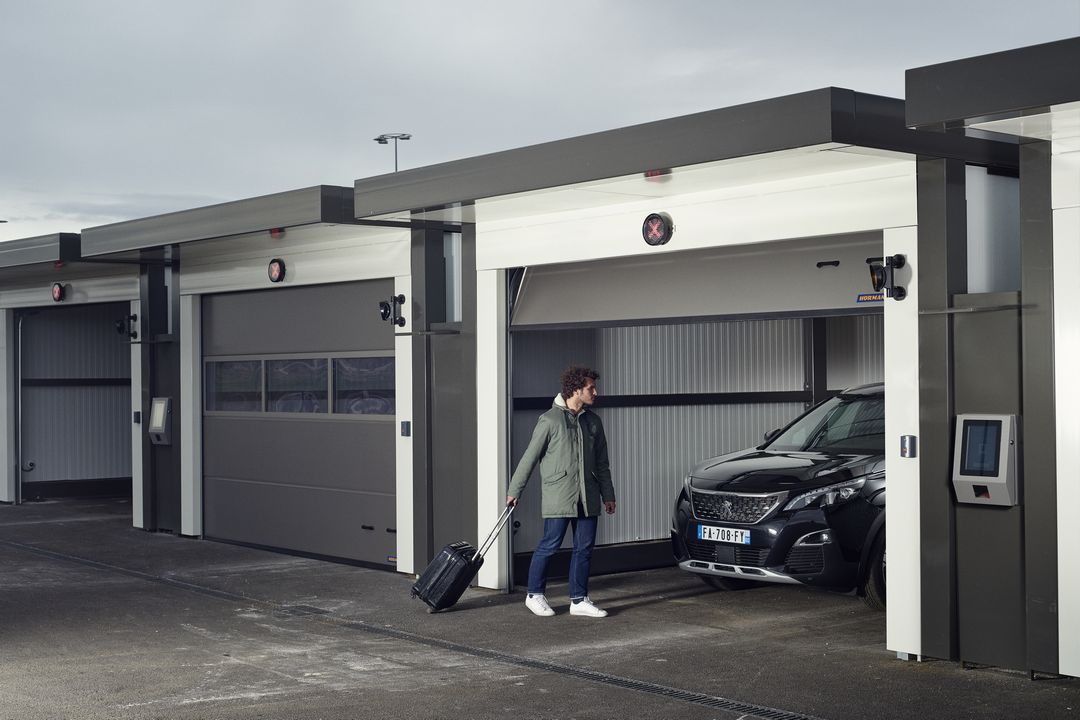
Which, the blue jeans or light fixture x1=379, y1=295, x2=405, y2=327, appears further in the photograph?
light fixture x1=379, y1=295, x2=405, y2=327

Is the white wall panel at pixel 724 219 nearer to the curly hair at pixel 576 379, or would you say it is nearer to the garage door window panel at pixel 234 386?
the curly hair at pixel 576 379

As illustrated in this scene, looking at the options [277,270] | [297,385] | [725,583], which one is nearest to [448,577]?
[725,583]

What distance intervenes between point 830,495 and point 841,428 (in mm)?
1146

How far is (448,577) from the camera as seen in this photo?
985 centimetres

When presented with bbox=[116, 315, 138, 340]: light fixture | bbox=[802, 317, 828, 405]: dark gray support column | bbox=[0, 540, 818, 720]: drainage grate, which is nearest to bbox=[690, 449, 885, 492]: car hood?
bbox=[0, 540, 818, 720]: drainage grate

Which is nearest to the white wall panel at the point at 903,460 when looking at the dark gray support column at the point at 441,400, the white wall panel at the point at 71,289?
the dark gray support column at the point at 441,400

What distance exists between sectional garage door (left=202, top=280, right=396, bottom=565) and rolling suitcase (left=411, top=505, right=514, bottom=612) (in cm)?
228

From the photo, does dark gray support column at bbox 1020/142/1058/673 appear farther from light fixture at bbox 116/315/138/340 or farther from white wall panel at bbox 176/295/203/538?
light fixture at bbox 116/315/138/340

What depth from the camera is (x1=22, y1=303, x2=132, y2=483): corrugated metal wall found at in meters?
19.1

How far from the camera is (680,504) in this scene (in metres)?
10.3

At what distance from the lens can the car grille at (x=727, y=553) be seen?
9562 mm

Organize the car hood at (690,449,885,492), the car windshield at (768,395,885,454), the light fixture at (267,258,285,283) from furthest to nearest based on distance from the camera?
the light fixture at (267,258,285,283)
the car windshield at (768,395,885,454)
the car hood at (690,449,885,492)

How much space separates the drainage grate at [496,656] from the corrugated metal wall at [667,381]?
2028 mm

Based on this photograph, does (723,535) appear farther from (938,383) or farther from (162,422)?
(162,422)
